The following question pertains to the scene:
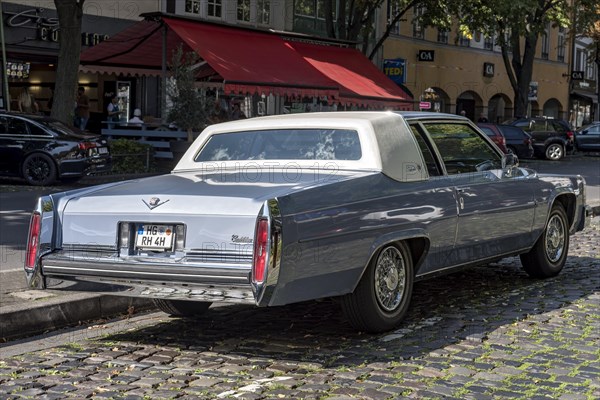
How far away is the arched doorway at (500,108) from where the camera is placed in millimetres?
49609

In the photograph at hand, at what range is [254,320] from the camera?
7.36 meters

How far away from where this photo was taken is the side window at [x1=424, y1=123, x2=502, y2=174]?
7.79 metres

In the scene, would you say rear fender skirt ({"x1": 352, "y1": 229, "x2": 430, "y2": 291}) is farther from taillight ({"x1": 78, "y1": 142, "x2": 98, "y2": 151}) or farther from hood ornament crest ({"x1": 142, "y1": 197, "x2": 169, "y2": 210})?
taillight ({"x1": 78, "y1": 142, "x2": 98, "y2": 151})

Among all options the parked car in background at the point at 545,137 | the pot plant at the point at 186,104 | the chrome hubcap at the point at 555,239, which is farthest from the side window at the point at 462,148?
the parked car in background at the point at 545,137

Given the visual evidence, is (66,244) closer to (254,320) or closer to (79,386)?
(79,386)

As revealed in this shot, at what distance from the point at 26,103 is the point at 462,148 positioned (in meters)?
20.1

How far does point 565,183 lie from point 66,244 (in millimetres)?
4977

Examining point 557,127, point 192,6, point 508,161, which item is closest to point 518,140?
point 557,127

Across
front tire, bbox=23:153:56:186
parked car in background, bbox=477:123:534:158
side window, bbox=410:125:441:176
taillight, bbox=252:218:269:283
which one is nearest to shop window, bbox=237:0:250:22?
parked car in background, bbox=477:123:534:158

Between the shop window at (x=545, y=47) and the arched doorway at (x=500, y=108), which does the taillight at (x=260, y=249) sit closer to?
the arched doorway at (x=500, y=108)

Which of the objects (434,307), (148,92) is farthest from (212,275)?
(148,92)

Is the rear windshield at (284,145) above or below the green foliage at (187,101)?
below

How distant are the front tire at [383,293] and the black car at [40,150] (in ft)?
43.4

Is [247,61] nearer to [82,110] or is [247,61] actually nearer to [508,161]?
[82,110]
